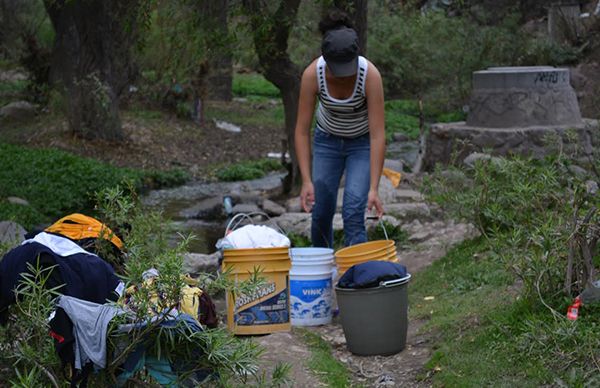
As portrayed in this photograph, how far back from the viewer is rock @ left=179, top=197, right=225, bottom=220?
1298cm

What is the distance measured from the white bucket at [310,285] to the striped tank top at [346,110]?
0.82 metres

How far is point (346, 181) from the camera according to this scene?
646cm

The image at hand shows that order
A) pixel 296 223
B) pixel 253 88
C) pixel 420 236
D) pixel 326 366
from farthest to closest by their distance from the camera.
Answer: pixel 253 88
pixel 296 223
pixel 420 236
pixel 326 366

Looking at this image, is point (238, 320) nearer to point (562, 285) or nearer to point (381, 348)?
point (381, 348)

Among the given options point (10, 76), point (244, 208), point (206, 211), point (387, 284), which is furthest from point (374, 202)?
point (10, 76)

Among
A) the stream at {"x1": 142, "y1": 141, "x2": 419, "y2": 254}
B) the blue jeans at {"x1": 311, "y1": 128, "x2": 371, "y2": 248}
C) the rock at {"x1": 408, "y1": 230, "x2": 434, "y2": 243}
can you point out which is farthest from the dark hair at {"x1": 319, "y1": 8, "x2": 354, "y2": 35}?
the stream at {"x1": 142, "y1": 141, "x2": 419, "y2": 254}

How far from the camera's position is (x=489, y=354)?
4.89 meters

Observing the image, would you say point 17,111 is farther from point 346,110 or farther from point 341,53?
point 341,53

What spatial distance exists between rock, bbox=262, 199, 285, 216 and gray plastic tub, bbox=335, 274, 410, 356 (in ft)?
21.2

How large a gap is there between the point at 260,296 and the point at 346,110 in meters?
1.45

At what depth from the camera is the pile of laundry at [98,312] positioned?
3744 mm

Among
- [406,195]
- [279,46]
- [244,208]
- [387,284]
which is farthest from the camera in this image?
[244,208]

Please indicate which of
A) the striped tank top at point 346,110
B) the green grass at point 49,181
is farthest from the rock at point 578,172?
the green grass at point 49,181

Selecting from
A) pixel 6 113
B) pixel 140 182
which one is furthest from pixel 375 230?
pixel 6 113
